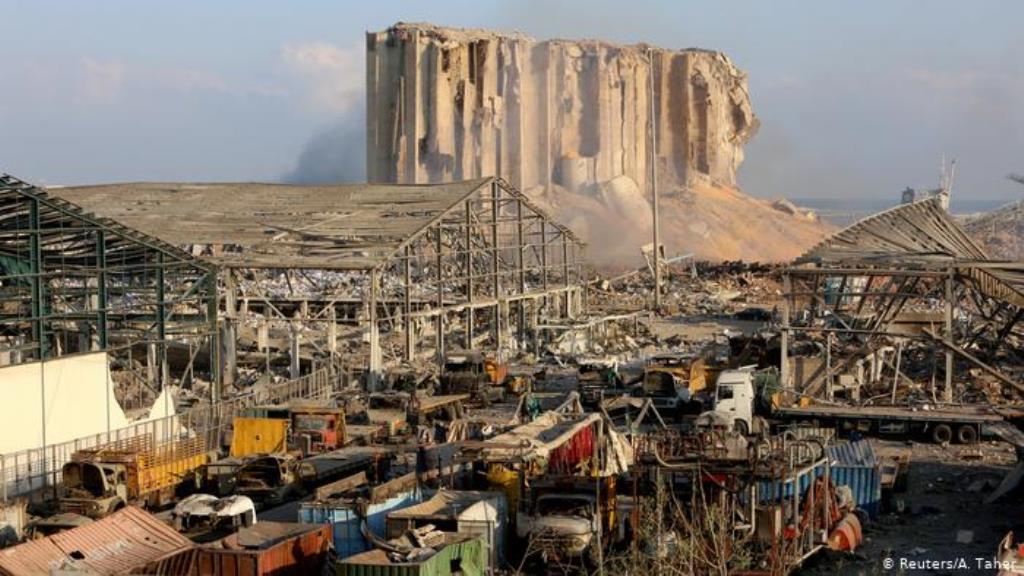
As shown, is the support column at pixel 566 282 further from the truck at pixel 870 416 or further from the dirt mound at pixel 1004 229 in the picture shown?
the dirt mound at pixel 1004 229

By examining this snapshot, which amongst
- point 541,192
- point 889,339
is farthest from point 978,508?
point 541,192

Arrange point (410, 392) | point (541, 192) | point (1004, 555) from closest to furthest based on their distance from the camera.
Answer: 1. point (1004, 555)
2. point (410, 392)
3. point (541, 192)

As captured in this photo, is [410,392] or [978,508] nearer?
[978,508]

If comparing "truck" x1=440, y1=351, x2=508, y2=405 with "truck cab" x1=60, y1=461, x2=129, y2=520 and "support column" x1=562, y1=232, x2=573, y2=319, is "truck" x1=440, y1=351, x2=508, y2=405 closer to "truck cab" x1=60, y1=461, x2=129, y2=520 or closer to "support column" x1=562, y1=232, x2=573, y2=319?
"support column" x1=562, y1=232, x2=573, y2=319

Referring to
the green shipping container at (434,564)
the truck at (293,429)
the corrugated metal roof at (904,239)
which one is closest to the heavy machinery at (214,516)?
the green shipping container at (434,564)

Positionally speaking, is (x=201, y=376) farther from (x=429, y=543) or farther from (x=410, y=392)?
(x=429, y=543)

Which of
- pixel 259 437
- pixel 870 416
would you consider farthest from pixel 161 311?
pixel 870 416
